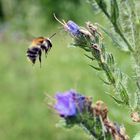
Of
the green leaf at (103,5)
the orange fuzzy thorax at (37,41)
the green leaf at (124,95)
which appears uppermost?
the orange fuzzy thorax at (37,41)

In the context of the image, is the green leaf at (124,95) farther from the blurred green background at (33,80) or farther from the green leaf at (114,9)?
the blurred green background at (33,80)

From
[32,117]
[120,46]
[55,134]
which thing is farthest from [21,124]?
[120,46]

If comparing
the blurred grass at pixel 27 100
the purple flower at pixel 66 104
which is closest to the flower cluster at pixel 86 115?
the purple flower at pixel 66 104

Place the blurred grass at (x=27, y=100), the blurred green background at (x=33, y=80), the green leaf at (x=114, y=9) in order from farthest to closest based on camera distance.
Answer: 1. the blurred grass at (x=27, y=100)
2. the blurred green background at (x=33, y=80)
3. the green leaf at (x=114, y=9)

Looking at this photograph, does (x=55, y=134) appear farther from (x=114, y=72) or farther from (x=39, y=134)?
(x=114, y=72)

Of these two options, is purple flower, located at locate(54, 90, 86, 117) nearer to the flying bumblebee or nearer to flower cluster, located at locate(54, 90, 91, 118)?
flower cluster, located at locate(54, 90, 91, 118)

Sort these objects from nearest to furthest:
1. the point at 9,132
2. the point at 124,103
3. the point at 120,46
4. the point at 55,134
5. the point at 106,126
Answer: the point at 106,126 < the point at 124,103 < the point at 120,46 < the point at 55,134 < the point at 9,132

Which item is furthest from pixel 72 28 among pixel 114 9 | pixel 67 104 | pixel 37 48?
pixel 67 104

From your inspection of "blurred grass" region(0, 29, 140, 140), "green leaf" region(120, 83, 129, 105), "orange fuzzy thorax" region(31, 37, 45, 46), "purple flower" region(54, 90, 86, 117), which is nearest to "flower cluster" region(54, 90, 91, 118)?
"purple flower" region(54, 90, 86, 117)

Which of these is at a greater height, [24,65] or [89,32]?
[24,65]
